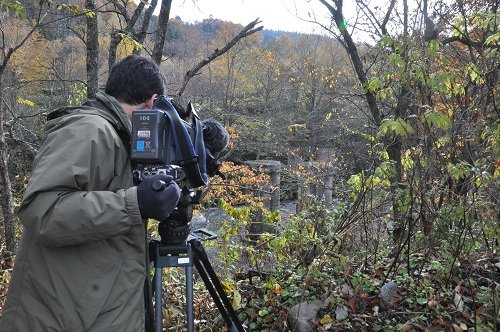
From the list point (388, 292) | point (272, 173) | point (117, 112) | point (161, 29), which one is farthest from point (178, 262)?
point (272, 173)

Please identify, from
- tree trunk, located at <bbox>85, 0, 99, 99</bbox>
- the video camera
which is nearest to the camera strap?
the video camera

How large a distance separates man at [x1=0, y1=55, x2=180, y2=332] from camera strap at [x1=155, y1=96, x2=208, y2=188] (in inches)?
7.7

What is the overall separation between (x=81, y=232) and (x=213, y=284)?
0.78 m

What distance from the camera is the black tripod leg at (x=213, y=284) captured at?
1.77m

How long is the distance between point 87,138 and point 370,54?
4446 millimetres

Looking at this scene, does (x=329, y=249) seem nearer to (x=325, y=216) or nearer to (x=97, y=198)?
(x=325, y=216)

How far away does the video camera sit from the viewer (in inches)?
55.9

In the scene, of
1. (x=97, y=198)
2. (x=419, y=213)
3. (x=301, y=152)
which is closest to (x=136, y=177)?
(x=97, y=198)

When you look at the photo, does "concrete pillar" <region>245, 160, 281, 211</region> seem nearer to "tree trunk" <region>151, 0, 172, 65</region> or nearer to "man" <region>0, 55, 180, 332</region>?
"tree trunk" <region>151, 0, 172, 65</region>

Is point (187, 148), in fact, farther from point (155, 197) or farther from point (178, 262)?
point (178, 262)

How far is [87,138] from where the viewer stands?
1.31 metres

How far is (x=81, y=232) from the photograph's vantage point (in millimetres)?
1264

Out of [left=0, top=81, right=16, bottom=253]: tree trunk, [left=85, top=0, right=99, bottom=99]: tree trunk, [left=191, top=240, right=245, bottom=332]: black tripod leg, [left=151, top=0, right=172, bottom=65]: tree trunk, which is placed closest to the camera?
[left=191, top=240, right=245, bottom=332]: black tripod leg

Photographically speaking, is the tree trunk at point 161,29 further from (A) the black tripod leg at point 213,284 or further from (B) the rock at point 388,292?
(B) the rock at point 388,292
